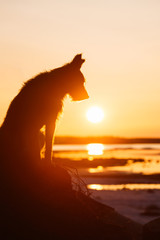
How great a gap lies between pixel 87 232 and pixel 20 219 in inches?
46.5

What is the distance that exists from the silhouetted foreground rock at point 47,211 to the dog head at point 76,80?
148 cm

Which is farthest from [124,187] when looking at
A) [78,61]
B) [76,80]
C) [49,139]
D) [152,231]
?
[78,61]

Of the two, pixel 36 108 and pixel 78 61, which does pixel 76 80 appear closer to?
pixel 78 61

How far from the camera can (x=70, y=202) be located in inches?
338

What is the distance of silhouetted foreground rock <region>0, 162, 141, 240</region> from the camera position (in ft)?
26.2

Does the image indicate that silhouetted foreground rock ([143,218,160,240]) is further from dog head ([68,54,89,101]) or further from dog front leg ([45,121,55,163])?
dog head ([68,54,89,101])

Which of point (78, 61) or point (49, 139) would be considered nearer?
point (78, 61)

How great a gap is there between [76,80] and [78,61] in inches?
14.2

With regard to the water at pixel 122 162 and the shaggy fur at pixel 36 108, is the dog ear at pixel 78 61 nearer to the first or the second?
the shaggy fur at pixel 36 108

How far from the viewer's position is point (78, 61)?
9352mm


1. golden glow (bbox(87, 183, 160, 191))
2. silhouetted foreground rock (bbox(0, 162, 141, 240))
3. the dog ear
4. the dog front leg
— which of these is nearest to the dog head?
the dog ear

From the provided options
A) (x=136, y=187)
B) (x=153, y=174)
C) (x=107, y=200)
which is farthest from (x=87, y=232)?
(x=153, y=174)

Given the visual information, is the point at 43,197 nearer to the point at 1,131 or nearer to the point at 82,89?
the point at 1,131

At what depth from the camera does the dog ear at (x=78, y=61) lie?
9.33 m
